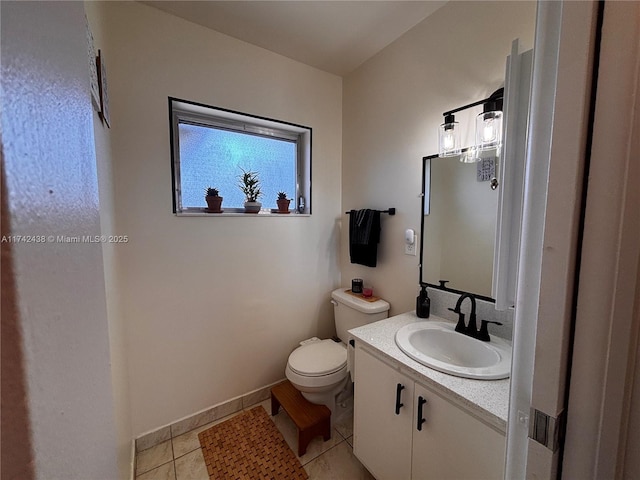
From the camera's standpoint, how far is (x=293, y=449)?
4.95 feet

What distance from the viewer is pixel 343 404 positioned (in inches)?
70.7

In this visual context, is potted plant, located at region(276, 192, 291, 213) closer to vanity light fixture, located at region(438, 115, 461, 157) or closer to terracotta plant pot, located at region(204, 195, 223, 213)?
terracotta plant pot, located at region(204, 195, 223, 213)

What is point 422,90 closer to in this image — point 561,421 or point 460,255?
point 460,255

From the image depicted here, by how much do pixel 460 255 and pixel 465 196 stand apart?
12.5 inches

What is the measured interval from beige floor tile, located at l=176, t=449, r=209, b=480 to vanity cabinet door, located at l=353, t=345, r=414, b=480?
829mm

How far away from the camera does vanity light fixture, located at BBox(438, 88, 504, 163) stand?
1.15 m

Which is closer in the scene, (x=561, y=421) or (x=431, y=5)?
(x=561, y=421)

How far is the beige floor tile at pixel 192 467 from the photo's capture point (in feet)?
4.46

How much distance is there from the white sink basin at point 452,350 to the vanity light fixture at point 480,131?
2.88 ft

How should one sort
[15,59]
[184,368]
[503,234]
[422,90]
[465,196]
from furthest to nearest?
[184,368] < [422,90] < [465,196] < [503,234] < [15,59]

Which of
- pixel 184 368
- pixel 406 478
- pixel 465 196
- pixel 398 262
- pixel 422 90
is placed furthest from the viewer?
pixel 398 262

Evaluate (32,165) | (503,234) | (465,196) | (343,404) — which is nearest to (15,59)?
(32,165)

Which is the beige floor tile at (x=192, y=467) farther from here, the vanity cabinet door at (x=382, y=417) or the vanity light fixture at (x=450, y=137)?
the vanity light fixture at (x=450, y=137)

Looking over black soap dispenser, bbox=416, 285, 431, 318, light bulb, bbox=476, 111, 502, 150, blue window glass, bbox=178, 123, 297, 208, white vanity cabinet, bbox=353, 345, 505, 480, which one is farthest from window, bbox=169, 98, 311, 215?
white vanity cabinet, bbox=353, 345, 505, 480
